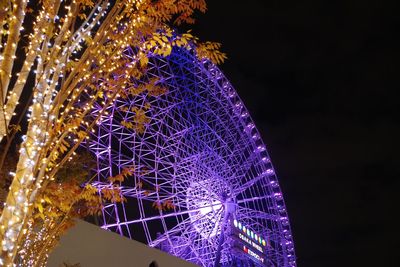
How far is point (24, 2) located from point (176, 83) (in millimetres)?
16918

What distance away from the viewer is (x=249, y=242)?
25219 millimetres

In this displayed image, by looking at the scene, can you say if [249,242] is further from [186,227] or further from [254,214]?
[186,227]

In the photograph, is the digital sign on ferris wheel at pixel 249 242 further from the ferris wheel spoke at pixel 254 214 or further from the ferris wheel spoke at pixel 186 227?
the ferris wheel spoke at pixel 186 227

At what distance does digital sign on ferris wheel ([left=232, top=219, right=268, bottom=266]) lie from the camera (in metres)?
23.9

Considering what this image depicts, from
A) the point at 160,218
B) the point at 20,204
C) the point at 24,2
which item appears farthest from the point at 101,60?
the point at 160,218

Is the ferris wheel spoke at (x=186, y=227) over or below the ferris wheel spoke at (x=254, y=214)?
below

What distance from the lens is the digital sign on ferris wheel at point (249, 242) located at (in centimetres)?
2391

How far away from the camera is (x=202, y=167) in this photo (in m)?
21.6

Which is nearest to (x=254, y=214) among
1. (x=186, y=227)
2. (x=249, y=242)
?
(x=249, y=242)

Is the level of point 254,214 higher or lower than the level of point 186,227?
higher

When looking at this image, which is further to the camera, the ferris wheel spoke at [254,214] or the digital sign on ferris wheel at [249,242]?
the ferris wheel spoke at [254,214]

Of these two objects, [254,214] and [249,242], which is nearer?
[249,242]

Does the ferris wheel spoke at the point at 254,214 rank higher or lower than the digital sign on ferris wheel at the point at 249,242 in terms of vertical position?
higher

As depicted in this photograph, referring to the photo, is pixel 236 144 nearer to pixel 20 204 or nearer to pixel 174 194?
pixel 174 194
